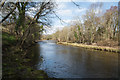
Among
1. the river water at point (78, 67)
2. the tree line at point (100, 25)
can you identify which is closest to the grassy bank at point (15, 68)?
the river water at point (78, 67)

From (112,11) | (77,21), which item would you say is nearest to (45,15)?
(112,11)

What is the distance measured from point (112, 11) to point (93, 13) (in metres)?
5.52

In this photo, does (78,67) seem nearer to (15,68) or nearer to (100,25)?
(15,68)

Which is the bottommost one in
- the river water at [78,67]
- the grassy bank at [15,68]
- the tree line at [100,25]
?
the river water at [78,67]

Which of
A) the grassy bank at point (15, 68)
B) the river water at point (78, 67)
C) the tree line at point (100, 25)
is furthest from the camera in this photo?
the tree line at point (100, 25)

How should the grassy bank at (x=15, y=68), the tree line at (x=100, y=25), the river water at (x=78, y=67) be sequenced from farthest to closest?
the tree line at (x=100, y=25) < the river water at (x=78, y=67) < the grassy bank at (x=15, y=68)

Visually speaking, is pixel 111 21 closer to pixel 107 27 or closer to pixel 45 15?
pixel 107 27

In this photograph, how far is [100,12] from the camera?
2914 cm

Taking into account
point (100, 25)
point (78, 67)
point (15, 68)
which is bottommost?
point (78, 67)

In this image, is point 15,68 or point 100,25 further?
point 100,25

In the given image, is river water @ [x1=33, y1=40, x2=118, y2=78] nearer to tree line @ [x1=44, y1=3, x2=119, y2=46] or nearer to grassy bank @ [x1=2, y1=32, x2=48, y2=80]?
grassy bank @ [x1=2, y1=32, x2=48, y2=80]

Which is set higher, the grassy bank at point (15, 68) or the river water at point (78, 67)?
the grassy bank at point (15, 68)

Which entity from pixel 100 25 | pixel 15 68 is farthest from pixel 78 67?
pixel 100 25

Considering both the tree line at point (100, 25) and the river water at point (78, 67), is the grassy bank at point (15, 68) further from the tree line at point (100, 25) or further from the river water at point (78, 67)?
the tree line at point (100, 25)
